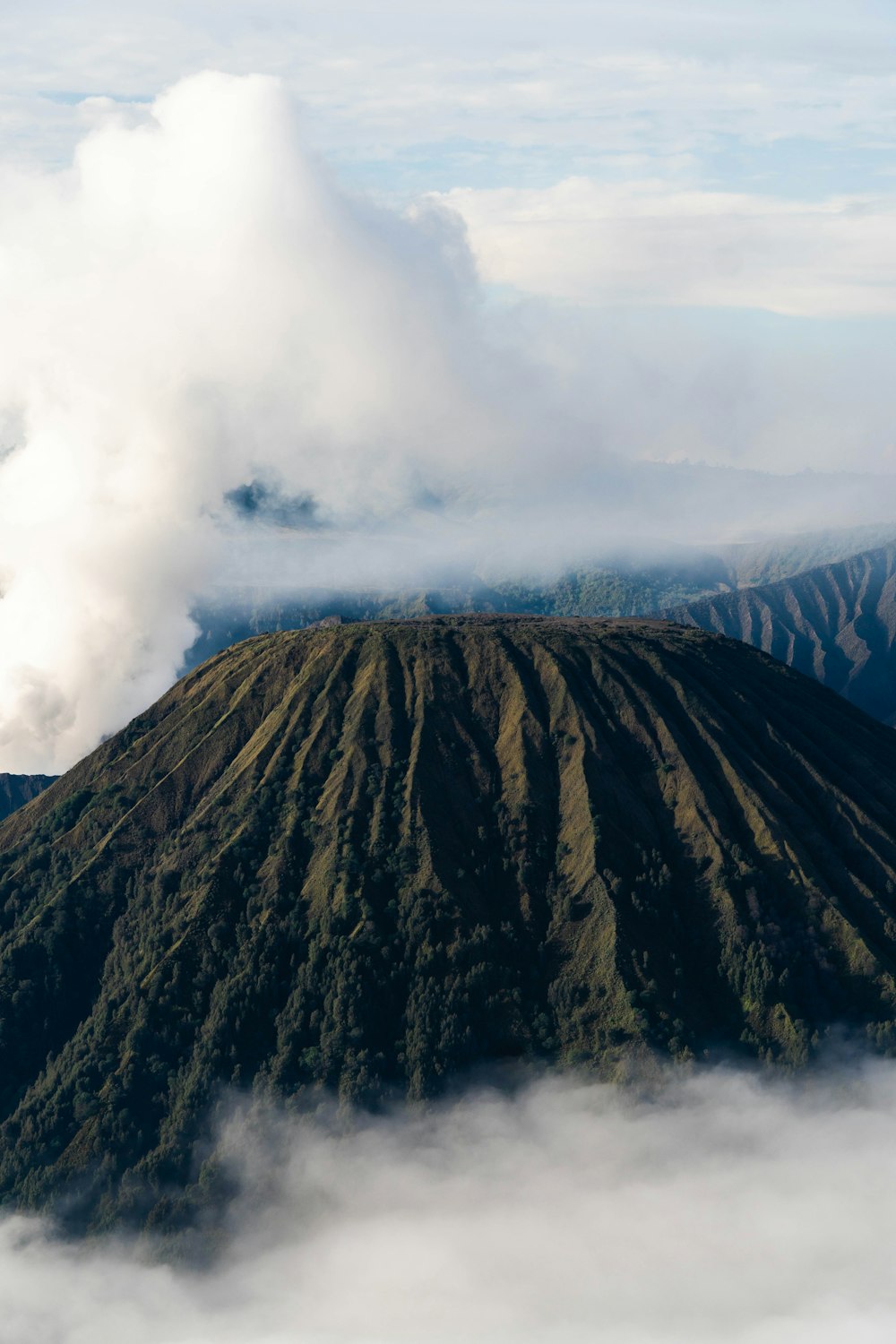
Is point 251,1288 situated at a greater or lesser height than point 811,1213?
lesser

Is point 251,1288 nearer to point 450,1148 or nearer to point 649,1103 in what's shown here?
point 450,1148

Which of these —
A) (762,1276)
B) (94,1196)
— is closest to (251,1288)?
(94,1196)

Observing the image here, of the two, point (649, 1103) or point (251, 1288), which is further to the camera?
point (649, 1103)

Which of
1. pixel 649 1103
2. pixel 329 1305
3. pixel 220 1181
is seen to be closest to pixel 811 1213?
pixel 649 1103

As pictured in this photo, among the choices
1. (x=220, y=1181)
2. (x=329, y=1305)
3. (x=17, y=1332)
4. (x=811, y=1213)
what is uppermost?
(x=811, y=1213)

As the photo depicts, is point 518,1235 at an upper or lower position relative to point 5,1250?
upper

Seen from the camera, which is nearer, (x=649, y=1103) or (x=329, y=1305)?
(x=329, y=1305)

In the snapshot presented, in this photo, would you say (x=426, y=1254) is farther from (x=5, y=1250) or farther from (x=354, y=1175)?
(x=5, y=1250)
